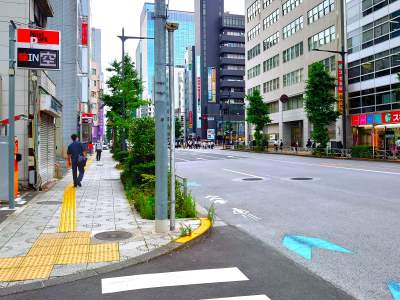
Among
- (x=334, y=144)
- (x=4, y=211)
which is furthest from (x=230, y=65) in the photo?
(x=4, y=211)

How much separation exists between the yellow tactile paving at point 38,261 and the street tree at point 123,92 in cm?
2750

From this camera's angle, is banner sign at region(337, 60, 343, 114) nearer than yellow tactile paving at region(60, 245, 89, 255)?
No

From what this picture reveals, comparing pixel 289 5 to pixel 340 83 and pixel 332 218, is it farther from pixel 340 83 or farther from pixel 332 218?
pixel 332 218

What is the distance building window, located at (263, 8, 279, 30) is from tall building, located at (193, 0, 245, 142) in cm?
5197

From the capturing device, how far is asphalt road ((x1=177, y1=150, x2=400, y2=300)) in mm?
5506

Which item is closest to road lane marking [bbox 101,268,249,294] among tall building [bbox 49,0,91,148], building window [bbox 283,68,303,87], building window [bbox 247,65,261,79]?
tall building [bbox 49,0,91,148]

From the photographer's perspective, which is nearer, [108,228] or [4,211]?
[108,228]

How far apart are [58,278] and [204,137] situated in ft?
400

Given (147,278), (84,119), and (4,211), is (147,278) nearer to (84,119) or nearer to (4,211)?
(4,211)

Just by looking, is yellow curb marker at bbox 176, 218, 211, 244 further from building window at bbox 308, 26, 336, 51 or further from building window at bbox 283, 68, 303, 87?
building window at bbox 283, 68, 303, 87

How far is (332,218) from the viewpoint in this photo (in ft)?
30.0

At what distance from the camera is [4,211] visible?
33.4ft

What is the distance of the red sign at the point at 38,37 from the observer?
10.6 metres

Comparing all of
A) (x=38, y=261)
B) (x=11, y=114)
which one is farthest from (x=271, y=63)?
(x=38, y=261)
